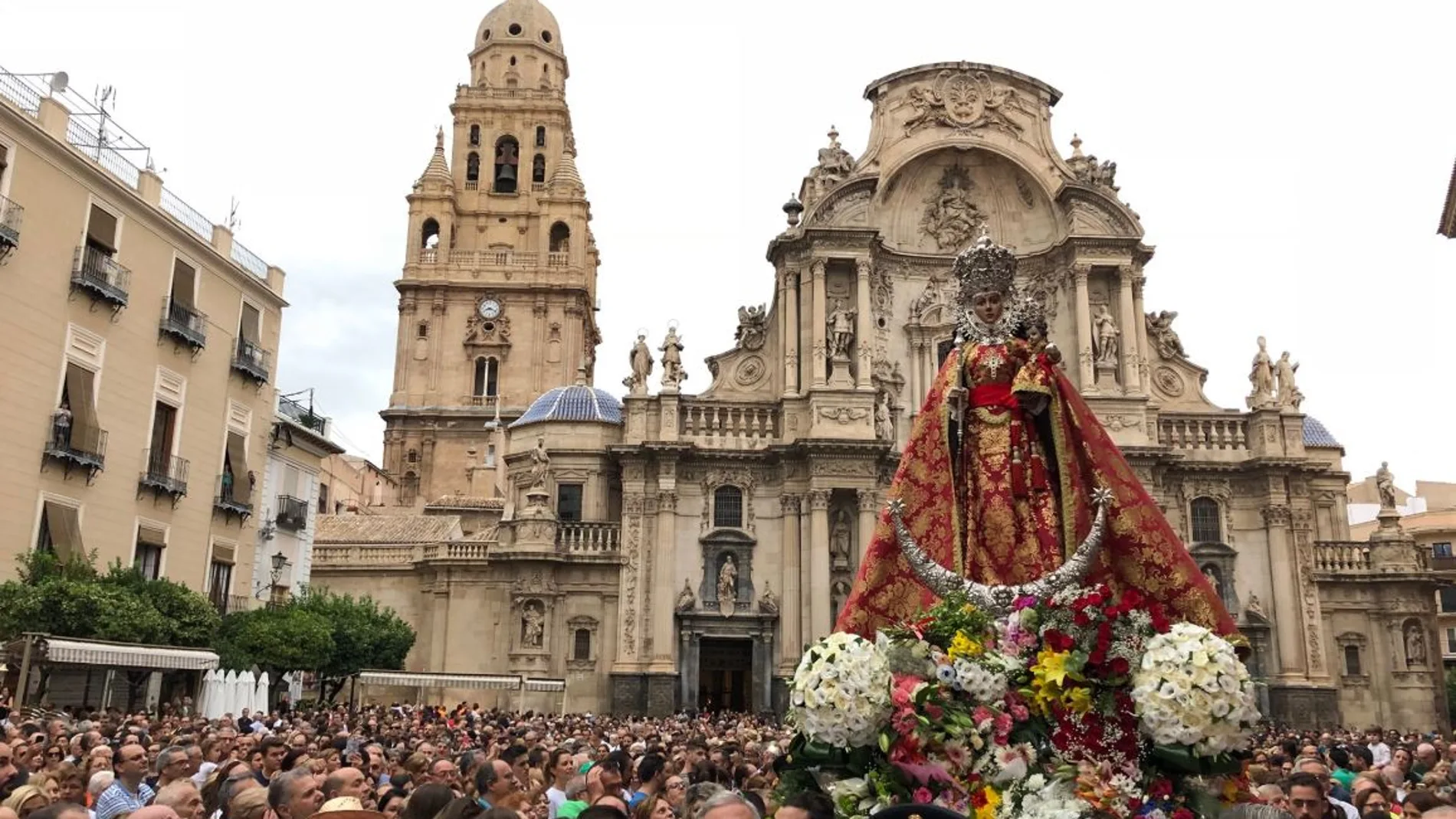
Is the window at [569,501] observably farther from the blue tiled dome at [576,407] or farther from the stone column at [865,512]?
the stone column at [865,512]

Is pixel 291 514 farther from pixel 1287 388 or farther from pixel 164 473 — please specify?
pixel 1287 388

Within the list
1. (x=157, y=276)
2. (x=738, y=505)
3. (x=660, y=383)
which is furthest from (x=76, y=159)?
(x=738, y=505)

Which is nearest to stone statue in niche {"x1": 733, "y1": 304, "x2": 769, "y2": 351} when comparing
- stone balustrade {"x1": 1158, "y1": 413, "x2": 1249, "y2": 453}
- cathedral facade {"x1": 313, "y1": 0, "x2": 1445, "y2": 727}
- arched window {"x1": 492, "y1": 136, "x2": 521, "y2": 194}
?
cathedral facade {"x1": 313, "y1": 0, "x2": 1445, "y2": 727}

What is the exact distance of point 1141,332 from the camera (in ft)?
A: 112

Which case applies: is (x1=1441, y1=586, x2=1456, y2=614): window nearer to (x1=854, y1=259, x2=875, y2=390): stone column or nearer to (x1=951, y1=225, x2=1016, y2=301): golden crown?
(x1=854, y1=259, x2=875, y2=390): stone column

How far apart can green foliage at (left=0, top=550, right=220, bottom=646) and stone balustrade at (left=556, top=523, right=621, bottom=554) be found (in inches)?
434

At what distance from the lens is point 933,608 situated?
20.1 ft

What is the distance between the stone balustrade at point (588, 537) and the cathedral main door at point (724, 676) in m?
3.84

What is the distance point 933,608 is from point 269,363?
91.6 ft

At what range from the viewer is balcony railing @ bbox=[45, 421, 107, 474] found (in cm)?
2297

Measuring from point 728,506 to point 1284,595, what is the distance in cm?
1542

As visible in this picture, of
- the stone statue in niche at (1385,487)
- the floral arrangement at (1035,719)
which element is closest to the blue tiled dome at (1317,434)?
the stone statue in niche at (1385,487)

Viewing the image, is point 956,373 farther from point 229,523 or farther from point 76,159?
point 229,523

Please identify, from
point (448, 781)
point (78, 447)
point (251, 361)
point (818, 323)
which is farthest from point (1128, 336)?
point (448, 781)
